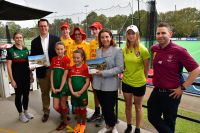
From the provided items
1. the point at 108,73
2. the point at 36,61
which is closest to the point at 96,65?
the point at 108,73

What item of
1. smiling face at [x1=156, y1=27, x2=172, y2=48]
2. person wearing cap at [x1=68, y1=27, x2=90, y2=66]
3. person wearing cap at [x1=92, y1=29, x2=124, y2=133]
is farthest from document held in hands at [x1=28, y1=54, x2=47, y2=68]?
smiling face at [x1=156, y1=27, x2=172, y2=48]

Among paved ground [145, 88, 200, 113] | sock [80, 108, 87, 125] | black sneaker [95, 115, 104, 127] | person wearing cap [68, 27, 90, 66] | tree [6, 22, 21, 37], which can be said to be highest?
tree [6, 22, 21, 37]

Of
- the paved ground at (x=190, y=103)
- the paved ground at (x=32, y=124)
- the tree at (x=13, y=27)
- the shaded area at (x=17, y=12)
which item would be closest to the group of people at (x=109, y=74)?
the paved ground at (x=32, y=124)

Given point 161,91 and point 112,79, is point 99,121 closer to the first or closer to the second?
point 112,79

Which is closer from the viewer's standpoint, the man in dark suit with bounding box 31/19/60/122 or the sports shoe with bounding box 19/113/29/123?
the man in dark suit with bounding box 31/19/60/122

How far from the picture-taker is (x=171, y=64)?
240 cm

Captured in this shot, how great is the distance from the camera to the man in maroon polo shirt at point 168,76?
91.8 inches

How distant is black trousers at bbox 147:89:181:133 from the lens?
2492 mm

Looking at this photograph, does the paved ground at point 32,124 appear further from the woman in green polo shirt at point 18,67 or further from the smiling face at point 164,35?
the smiling face at point 164,35

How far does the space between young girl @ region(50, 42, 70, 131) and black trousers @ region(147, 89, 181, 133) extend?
1449 millimetres

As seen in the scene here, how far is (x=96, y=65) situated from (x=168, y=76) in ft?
3.40

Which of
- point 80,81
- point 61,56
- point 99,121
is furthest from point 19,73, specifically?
point 99,121

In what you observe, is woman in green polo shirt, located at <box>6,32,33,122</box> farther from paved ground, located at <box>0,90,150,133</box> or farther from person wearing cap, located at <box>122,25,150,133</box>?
person wearing cap, located at <box>122,25,150,133</box>

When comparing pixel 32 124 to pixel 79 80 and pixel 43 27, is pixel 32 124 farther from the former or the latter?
pixel 43 27
